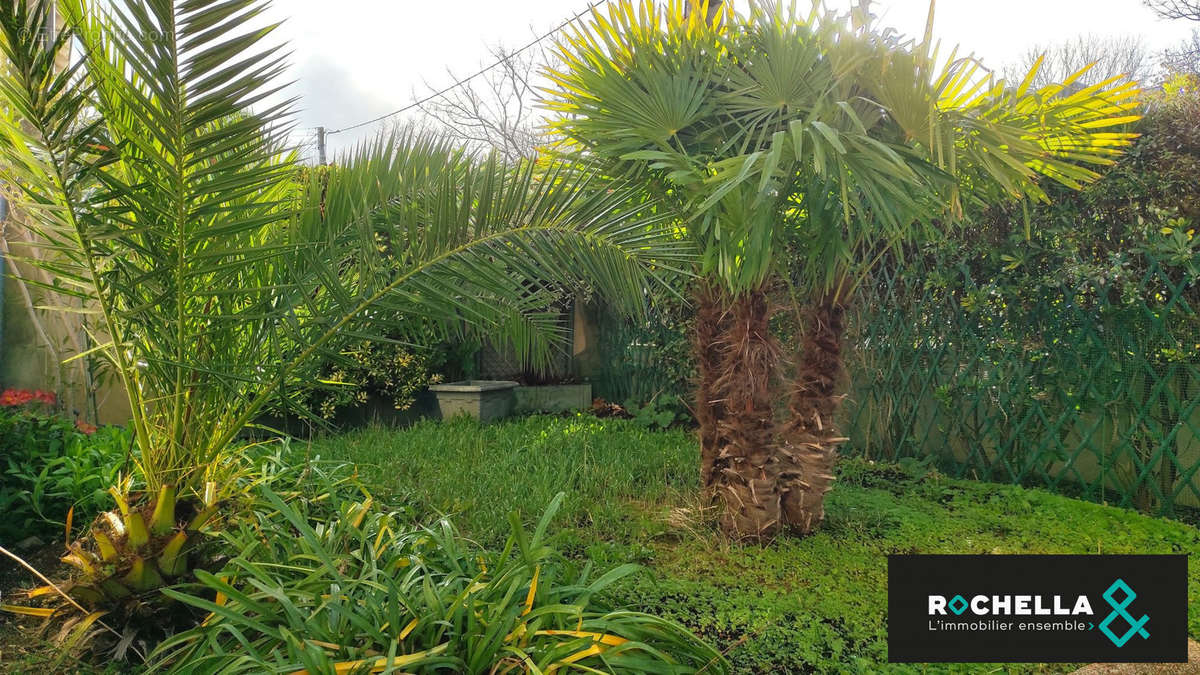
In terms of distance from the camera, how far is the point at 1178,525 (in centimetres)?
346

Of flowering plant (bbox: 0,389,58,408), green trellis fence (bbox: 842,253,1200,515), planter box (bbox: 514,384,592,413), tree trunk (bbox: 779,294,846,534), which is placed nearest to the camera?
tree trunk (bbox: 779,294,846,534)

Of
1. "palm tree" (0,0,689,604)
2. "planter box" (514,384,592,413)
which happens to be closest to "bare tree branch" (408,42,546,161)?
"planter box" (514,384,592,413)

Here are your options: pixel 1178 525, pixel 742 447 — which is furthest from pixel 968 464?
pixel 742 447

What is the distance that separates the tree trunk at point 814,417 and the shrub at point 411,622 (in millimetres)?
1384

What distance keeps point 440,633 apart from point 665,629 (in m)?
0.63

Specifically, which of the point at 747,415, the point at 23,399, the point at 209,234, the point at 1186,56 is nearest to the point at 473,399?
the point at 23,399

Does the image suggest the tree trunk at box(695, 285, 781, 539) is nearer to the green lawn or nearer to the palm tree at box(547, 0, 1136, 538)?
the palm tree at box(547, 0, 1136, 538)

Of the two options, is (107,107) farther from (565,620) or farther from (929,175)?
(929,175)

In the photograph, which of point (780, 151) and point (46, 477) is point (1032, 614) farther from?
point (46, 477)

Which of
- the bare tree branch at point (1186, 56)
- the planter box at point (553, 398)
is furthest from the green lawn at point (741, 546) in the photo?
the bare tree branch at point (1186, 56)

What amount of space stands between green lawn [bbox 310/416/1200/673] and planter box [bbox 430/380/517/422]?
4.25ft

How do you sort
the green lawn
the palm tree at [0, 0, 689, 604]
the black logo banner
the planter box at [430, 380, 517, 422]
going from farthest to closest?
the planter box at [430, 380, 517, 422] < the green lawn < the black logo banner < the palm tree at [0, 0, 689, 604]

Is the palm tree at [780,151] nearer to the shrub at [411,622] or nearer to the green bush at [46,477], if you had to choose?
the shrub at [411,622]

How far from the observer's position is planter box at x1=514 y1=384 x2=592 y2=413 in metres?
7.32
